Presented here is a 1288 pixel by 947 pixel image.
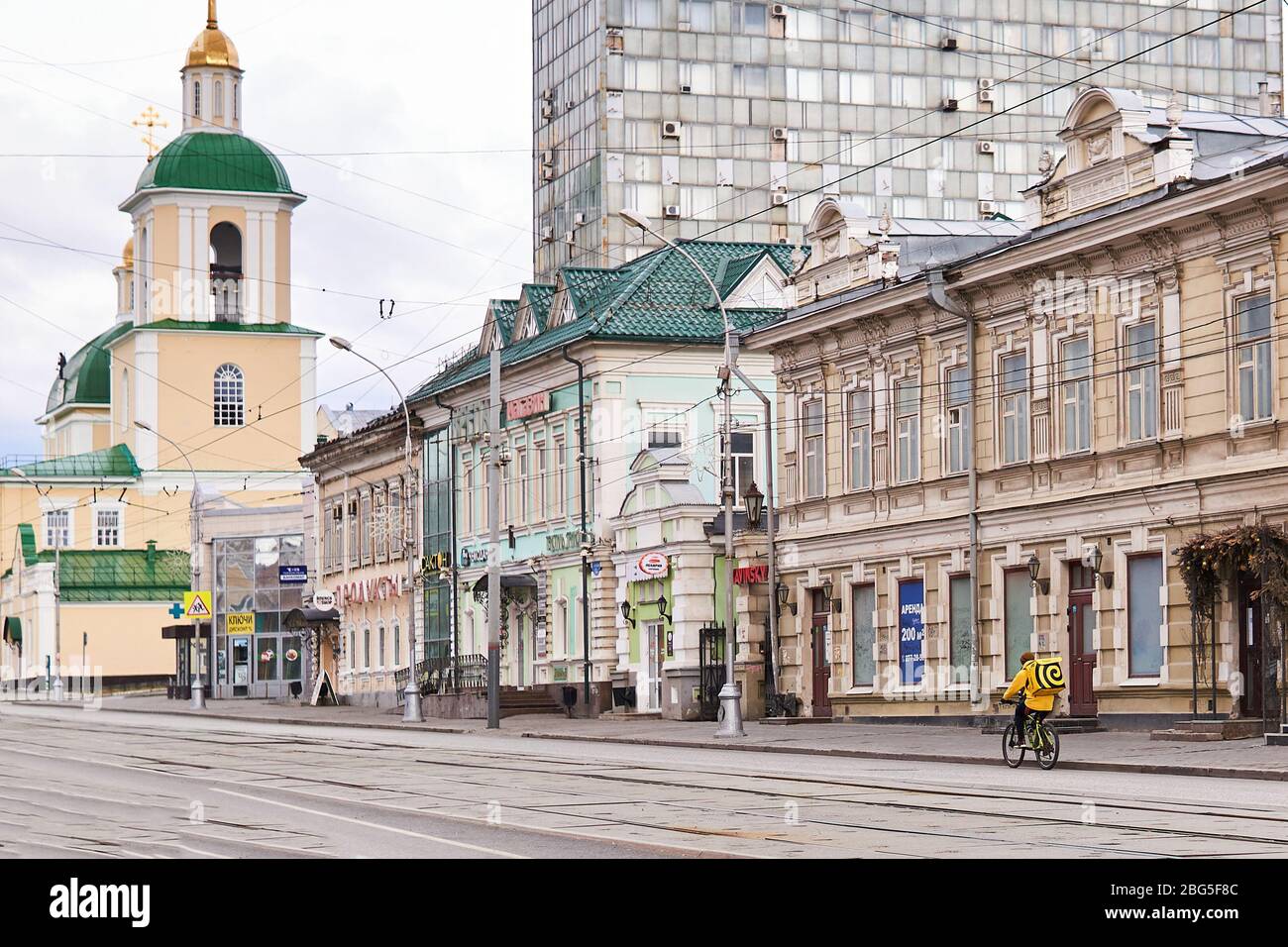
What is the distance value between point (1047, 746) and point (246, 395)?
8245cm

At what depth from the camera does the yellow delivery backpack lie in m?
28.2

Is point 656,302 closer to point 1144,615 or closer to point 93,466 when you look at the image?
point 1144,615

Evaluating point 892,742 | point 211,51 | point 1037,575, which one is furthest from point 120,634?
point 892,742

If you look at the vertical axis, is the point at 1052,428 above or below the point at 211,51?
below

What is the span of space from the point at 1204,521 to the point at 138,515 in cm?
8509

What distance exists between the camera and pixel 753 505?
1823 inches

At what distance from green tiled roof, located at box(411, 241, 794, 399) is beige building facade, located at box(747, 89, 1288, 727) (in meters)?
7.42

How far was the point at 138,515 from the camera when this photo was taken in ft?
364

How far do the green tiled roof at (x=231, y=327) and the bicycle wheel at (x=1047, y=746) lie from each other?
81.8 m

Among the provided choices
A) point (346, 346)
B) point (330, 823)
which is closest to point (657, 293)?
point (346, 346)

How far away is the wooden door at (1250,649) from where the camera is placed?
31875 mm

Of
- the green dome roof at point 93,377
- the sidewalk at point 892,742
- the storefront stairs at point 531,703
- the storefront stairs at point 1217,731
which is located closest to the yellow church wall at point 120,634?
the green dome roof at point 93,377

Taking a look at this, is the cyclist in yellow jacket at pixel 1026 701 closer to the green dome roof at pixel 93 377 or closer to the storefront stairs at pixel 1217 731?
Result: the storefront stairs at pixel 1217 731

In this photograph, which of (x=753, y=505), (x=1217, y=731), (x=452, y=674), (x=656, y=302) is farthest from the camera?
(x=452, y=674)
